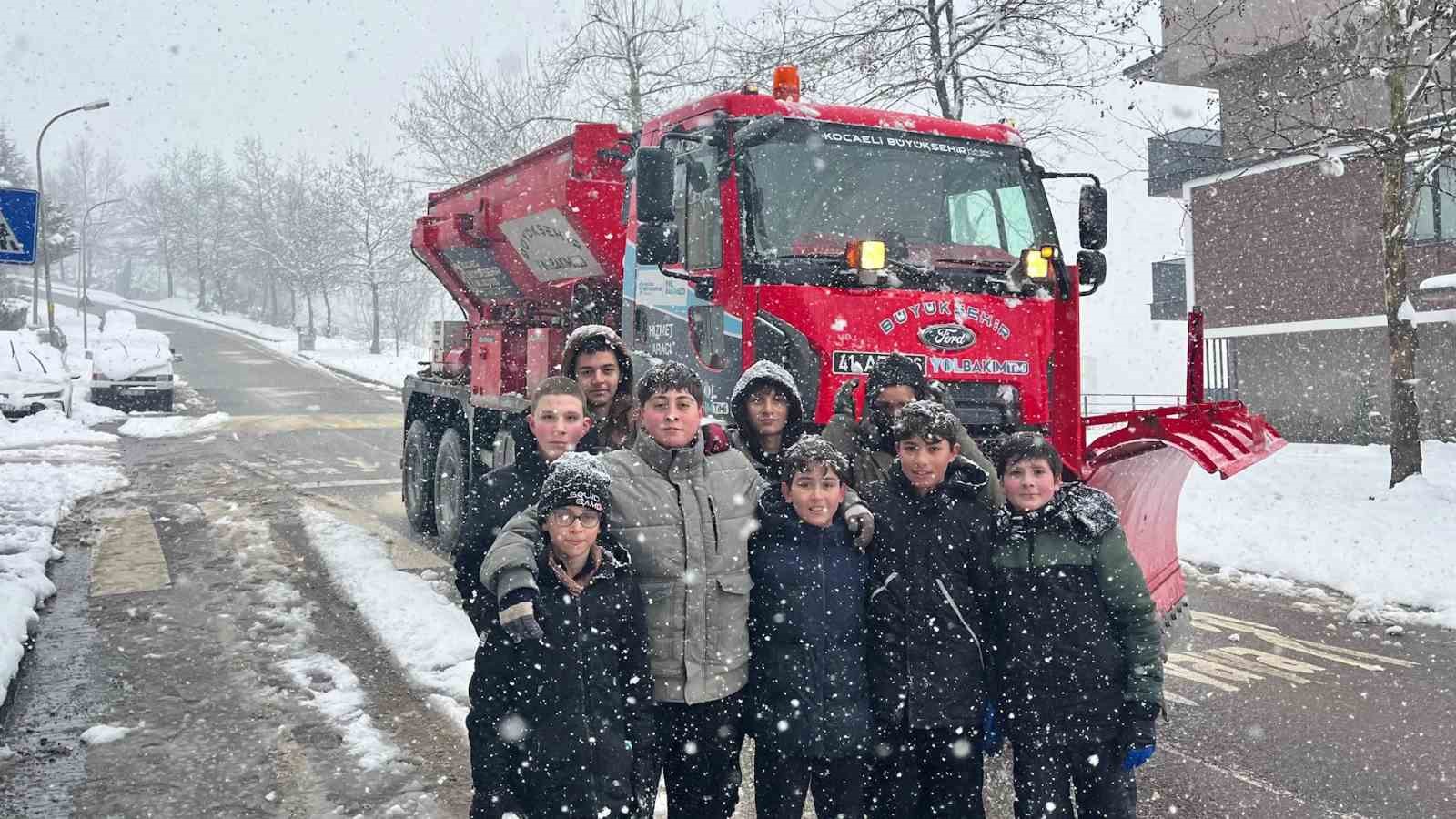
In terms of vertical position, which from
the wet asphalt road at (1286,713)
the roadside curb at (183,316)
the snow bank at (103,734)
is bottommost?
the wet asphalt road at (1286,713)

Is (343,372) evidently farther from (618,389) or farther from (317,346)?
(618,389)

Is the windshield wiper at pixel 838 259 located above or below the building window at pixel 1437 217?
below

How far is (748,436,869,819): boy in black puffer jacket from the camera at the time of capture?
3.04m

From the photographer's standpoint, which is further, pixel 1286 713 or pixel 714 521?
pixel 1286 713

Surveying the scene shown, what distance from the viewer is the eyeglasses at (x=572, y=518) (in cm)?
282

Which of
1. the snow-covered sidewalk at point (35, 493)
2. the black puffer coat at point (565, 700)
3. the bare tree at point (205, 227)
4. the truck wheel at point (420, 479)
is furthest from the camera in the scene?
the bare tree at point (205, 227)

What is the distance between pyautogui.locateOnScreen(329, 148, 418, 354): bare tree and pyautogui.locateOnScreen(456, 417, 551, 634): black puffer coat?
41.4 m

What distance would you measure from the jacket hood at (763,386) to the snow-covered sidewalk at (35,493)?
13.9 ft

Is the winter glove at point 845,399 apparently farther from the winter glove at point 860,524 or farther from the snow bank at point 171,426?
the snow bank at point 171,426

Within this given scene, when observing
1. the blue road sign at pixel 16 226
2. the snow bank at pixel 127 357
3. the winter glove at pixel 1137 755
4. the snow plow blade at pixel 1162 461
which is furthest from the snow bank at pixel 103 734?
the snow bank at pixel 127 357

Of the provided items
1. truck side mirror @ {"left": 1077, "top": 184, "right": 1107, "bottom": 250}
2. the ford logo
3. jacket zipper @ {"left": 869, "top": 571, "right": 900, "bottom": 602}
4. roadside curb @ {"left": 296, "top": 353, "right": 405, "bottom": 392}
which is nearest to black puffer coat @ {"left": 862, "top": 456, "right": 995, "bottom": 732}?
jacket zipper @ {"left": 869, "top": 571, "right": 900, "bottom": 602}

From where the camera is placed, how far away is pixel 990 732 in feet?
12.0

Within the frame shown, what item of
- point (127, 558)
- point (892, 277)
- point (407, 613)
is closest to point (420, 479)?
point (127, 558)

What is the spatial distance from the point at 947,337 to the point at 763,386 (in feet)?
6.41
